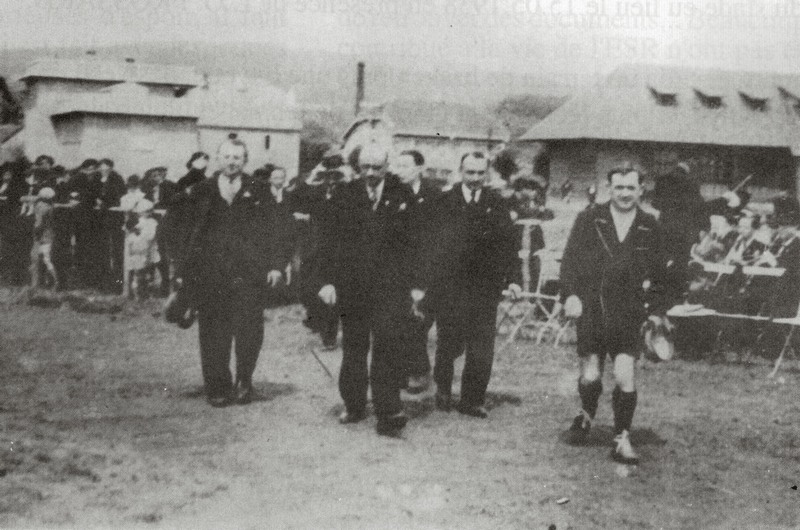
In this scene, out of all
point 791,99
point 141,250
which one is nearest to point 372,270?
point 141,250

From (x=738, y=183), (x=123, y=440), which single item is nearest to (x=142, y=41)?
(x=123, y=440)

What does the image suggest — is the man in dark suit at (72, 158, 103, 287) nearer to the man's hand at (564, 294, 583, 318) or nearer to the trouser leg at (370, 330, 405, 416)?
the trouser leg at (370, 330, 405, 416)

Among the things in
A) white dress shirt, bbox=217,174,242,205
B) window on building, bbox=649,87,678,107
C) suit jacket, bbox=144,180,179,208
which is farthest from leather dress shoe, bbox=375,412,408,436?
window on building, bbox=649,87,678,107

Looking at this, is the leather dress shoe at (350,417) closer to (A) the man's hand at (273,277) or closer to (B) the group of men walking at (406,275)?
(B) the group of men walking at (406,275)

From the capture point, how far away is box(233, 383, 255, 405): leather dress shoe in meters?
4.16

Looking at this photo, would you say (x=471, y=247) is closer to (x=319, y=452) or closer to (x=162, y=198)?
(x=319, y=452)

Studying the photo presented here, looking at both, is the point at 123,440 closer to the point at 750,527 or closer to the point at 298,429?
the point at 298,429

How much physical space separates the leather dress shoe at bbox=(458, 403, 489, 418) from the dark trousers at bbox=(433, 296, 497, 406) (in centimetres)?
2

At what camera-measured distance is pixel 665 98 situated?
5.13 m

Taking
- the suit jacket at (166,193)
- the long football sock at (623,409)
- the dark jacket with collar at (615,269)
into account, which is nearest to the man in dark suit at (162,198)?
the suit jacket at (166,193)

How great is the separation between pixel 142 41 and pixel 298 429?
215 centimetres

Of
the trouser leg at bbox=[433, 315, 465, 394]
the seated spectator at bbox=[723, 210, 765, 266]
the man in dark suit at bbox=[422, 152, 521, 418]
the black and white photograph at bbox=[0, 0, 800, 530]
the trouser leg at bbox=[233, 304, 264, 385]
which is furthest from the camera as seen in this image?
the seated spectator at bbox=[723, 210, 765, 266]

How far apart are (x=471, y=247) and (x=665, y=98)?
6.19ft

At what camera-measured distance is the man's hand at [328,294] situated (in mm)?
3899
